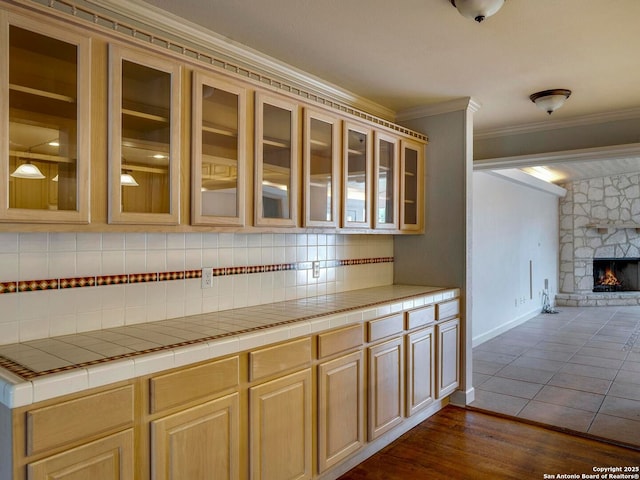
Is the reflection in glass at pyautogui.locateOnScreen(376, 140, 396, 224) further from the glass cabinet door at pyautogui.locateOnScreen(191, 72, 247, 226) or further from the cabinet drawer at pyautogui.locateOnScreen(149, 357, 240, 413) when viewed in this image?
the cabinet drawer at pyautogui.locateOnScreen(149, 357, 240, 413)

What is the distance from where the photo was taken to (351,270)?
11.8ft

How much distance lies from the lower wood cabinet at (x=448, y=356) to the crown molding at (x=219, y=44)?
187 cm

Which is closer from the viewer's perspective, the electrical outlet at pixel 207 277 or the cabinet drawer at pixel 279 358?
the cabinet drawer at pixel 279 358

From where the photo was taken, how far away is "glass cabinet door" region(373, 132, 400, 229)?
10.9 ft

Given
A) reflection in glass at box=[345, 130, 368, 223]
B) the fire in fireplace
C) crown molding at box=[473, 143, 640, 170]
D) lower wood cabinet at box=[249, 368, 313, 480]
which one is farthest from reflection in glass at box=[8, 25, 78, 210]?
the fire in fireplace

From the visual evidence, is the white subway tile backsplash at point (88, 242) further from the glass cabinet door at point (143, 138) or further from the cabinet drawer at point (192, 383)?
the cabinet drawer at point (192, 383)

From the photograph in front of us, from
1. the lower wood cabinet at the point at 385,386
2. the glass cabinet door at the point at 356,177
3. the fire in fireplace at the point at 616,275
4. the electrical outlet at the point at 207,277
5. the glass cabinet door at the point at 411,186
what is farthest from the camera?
the fire in fireplace at the point at 616,275

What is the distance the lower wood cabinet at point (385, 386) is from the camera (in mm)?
2777

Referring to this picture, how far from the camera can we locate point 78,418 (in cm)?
145

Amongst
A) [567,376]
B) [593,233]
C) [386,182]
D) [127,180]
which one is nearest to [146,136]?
[127,180]

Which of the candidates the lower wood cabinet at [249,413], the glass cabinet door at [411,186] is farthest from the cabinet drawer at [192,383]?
the glass cabinet door at [411,186]

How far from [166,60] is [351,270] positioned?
2106mm

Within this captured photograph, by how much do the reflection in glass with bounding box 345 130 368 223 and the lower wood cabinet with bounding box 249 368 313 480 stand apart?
1204mm

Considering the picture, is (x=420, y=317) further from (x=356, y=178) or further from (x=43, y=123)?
(x=43, y=123)
